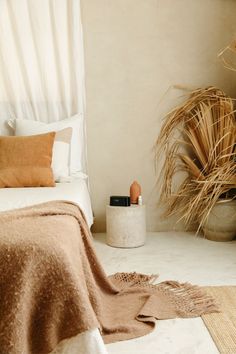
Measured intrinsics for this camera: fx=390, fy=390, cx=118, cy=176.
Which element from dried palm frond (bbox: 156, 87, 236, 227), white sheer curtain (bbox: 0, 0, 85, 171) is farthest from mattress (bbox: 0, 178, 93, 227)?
dried palm frond (bbox: 156, 87, 236, 227)

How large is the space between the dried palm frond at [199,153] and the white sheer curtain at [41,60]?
2.60 ft

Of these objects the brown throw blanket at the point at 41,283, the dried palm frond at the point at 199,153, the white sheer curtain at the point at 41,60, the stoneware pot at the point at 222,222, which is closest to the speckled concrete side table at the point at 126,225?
the dried palm frond at the point at 199,153

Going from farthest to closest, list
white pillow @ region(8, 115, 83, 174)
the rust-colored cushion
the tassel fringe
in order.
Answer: white pillow @ region(8, 115, 83, 174)
the rust-colored cushion
the tassel fringe

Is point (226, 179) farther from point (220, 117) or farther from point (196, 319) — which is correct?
point (196, 319)

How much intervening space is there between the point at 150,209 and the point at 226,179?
768 mm

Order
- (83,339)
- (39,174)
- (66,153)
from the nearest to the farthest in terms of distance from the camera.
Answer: (83,339) → (39,174) → (66,153)

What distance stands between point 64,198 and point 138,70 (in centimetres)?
163

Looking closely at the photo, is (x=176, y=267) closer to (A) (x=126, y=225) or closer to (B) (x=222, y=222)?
(A) (x=126, y=225)

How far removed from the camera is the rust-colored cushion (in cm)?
265

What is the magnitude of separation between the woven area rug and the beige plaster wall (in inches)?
54.4

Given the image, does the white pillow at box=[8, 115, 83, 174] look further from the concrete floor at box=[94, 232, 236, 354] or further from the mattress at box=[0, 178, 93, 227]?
the concrete floor at box=[94, 232, 236, 354]

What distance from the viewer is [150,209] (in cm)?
349

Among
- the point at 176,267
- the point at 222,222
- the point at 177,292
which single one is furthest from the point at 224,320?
the point at 222,222

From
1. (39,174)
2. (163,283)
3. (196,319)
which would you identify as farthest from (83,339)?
(39,174)
